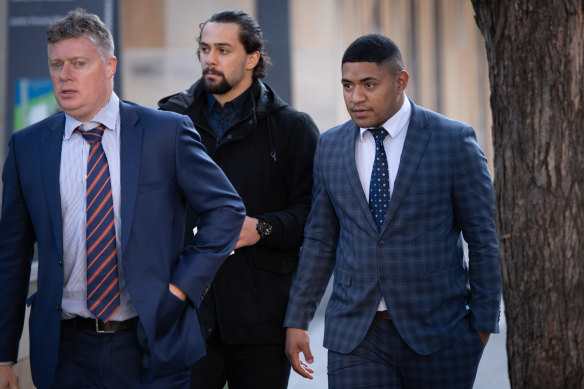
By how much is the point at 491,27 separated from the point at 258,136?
185cm

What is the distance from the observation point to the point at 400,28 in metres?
15.7

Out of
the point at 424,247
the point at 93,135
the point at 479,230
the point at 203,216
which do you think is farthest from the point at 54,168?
the point at 479,230

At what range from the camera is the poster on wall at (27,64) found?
27.9ft

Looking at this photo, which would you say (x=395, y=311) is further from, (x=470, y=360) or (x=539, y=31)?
(x=539, y=31)

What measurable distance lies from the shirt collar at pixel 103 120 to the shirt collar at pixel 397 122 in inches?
44.3

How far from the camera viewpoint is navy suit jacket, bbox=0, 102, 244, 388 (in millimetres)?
3496

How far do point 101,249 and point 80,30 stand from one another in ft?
2.58

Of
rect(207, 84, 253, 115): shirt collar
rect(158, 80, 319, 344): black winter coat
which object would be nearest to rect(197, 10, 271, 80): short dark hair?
rect(207, 84, 253, 115): shirt collar

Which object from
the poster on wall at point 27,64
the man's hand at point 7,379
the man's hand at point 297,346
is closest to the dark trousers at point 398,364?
the man's hand at point 297,346

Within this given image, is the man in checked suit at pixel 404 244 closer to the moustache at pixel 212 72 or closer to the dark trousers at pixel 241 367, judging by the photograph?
the dark trousers at pixel 241 367

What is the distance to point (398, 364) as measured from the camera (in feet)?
13.2

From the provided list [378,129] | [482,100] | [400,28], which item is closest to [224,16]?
[378,129]

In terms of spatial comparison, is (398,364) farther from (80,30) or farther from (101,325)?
(80,30)

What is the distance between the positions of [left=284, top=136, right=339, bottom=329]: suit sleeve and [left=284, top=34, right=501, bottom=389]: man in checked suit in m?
0.12
